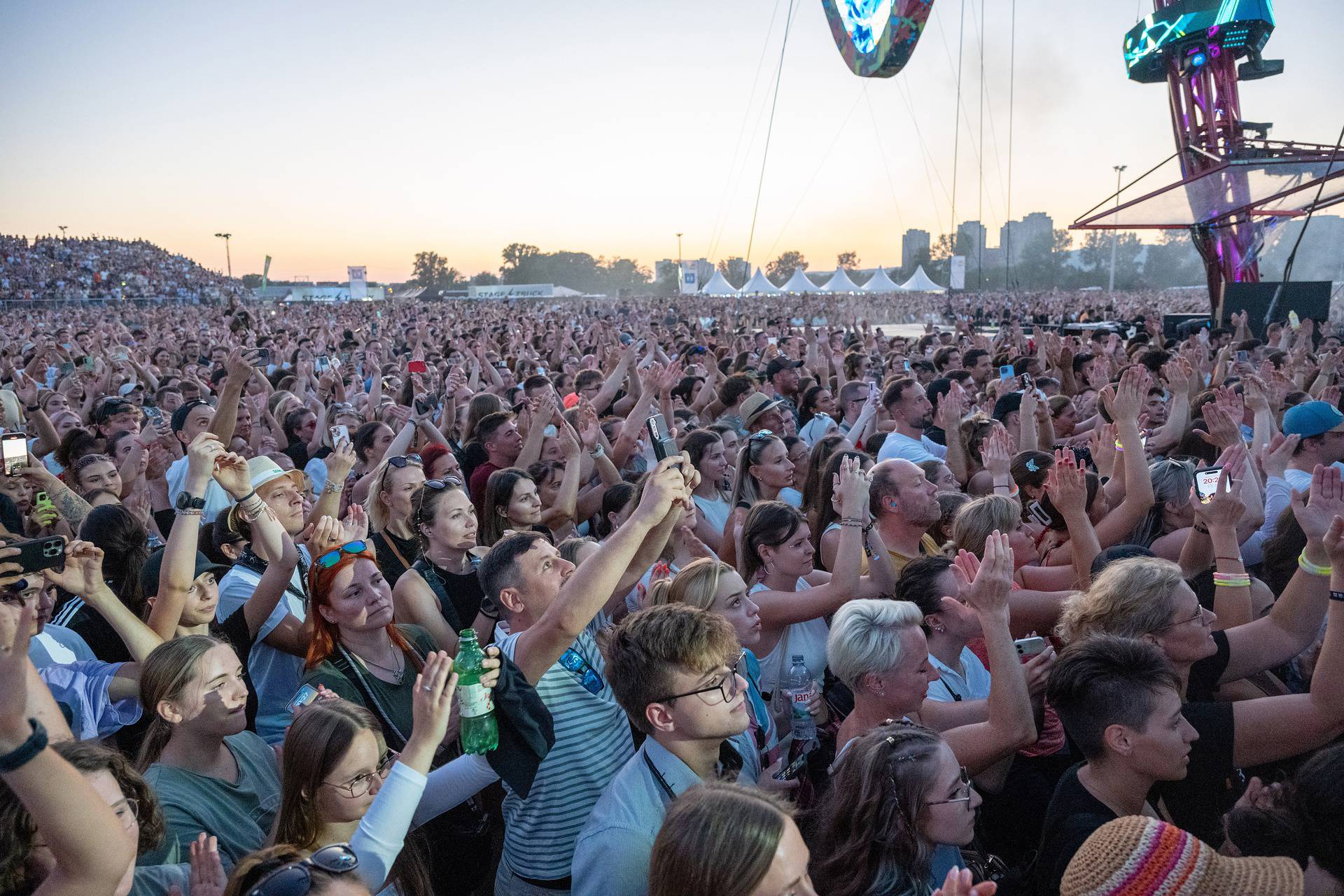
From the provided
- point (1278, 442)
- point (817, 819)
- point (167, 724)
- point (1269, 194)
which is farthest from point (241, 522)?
point (1269, 194)

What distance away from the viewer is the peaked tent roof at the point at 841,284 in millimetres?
58562

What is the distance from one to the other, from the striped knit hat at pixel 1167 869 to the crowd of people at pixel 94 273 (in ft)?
136

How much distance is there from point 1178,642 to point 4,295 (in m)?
45.3

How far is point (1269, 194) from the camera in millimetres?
15375

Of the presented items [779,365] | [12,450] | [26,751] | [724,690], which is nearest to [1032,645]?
[724,690]

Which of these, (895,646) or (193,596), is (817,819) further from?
(193,596)

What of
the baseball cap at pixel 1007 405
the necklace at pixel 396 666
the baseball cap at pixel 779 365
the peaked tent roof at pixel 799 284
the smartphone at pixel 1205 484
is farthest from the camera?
the peaked tent roof at pixel 799 284

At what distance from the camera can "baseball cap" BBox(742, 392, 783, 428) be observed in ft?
22.2

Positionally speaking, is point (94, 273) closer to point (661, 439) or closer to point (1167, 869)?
point (661, 439)

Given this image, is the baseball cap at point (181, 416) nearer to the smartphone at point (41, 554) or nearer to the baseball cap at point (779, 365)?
the smartphone at point (41, 554)

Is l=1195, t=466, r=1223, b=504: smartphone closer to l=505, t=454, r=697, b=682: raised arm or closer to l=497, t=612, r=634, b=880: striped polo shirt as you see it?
l=505, t=454, r=697, b=682: raised arm

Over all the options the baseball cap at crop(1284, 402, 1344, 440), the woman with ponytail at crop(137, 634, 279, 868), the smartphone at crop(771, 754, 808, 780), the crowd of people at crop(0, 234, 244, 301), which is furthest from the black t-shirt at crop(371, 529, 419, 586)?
the crowd of people at crop(0, 234, 244, 301)

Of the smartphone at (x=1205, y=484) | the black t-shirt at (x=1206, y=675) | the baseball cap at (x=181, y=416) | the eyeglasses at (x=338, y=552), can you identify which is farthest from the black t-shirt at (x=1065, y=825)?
the baseball cap at (x=181, y=416)

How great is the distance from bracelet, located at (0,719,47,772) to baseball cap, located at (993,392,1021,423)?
667 cm
